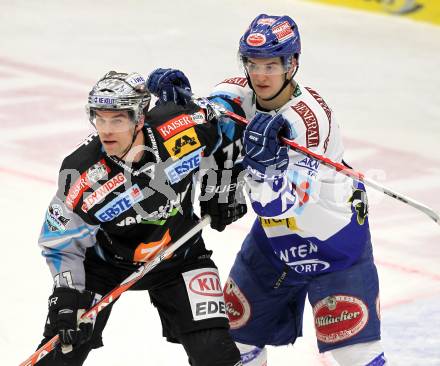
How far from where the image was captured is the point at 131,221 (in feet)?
15.6

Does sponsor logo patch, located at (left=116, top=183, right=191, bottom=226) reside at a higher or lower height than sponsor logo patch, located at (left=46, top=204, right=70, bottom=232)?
lower

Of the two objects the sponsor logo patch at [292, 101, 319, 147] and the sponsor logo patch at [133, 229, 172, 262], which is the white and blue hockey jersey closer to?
the sponsor logo patch at [292, 101, 319, 147]

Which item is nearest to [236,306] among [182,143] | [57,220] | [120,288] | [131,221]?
[120,288]

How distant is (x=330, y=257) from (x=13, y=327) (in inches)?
75.4

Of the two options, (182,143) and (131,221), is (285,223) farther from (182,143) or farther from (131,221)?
(131,221)

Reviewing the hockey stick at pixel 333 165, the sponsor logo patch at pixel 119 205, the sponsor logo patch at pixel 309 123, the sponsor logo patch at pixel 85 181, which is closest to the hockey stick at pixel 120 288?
the sponsor logo patch at pixel 119 205

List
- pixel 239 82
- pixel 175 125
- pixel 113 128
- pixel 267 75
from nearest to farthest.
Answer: pixel 113 128
pixel 267 75
pixel 175 125
pixel 239 82

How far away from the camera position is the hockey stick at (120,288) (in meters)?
4.72

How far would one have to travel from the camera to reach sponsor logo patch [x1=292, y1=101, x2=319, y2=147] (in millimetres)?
4680

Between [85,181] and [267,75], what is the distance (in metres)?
0.85

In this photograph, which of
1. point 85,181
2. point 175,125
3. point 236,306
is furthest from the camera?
point 236,306

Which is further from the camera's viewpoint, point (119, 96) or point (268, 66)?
point (268, 66)

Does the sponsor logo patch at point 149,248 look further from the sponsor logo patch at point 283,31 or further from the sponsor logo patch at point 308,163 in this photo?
the sponsor logo patch at point 283,31

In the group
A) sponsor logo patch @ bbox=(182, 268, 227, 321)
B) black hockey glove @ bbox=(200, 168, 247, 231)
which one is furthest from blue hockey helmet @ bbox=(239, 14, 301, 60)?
sponsor logo patch @ bbox=(182, 268, 227, 321)
